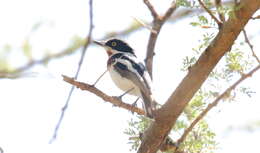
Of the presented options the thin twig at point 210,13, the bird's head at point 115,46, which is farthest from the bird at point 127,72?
the thin twig at point 210,13

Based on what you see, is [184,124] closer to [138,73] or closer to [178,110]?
[178,110]

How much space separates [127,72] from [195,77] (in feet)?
7.99

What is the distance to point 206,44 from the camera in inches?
123

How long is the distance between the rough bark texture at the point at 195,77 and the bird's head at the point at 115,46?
10.0ft

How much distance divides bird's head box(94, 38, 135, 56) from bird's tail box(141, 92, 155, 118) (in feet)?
4.67

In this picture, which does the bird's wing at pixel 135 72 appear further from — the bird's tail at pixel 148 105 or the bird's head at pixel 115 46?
the bird's head at pixel 115 46

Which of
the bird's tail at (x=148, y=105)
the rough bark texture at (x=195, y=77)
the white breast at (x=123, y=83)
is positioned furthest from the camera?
the white breast at (x=123, y=83)

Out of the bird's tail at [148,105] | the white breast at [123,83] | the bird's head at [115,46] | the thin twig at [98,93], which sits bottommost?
the thin twig at [98,93]

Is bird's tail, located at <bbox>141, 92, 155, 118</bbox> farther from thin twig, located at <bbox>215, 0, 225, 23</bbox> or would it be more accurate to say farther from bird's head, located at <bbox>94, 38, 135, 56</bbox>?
bird's head, located at <bbox>94, 38, 135, 56</bbox>

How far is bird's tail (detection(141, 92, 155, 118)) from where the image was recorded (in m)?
3.53

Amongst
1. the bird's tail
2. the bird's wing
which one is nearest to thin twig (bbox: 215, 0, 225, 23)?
the bird's tail

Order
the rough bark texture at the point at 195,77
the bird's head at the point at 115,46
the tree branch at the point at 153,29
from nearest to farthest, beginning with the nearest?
the rough bark texture at the point at 195,77, the tree branch at the point at 153,29, the bird's head at the point at 115,46

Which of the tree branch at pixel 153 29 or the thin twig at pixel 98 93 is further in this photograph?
the tree branch at pixel 153 29

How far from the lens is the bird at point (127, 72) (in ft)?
16.6
